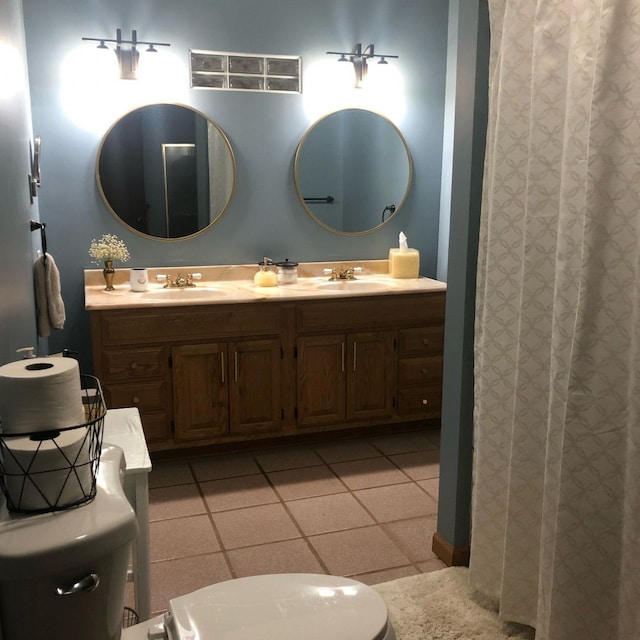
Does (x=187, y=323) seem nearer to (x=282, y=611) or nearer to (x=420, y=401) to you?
(x=420, y=401)

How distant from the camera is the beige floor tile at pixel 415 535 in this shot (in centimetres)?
249

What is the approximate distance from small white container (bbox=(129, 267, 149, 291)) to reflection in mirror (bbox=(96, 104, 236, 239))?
279mm

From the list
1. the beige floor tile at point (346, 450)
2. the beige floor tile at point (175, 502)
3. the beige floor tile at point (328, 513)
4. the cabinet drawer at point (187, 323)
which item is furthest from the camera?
the beige floor tile at point (346, 450)

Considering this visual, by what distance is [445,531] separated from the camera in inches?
95.9

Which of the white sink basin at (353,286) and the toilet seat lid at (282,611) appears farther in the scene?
the white sink basin at (353,286)

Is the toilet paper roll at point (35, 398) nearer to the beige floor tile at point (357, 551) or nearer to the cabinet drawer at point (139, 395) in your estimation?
the beige floor tile at point (357, 551)

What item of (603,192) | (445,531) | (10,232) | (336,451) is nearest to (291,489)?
(336,451)

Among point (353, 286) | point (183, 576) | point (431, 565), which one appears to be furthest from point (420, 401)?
point (183, 576)

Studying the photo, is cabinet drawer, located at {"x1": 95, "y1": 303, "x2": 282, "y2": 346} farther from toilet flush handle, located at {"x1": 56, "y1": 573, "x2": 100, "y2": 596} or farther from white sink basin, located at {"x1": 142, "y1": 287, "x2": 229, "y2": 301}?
toilet flush handle, located at {"x1": 56, "y1": 573, "x2": 100, "y2": 596}

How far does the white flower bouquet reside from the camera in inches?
133

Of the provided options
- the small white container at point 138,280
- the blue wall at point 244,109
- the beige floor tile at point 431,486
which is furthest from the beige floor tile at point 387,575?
the blue wall at point 244,109

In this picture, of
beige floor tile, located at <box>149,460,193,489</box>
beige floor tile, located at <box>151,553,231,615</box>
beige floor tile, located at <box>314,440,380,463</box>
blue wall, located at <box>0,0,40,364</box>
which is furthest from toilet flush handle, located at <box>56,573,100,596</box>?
beige floor tile, located at <box>314,440,380,463</box>

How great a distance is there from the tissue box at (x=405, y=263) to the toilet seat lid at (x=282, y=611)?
8.59 feet

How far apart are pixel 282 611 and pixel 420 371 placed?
7.91 feet
